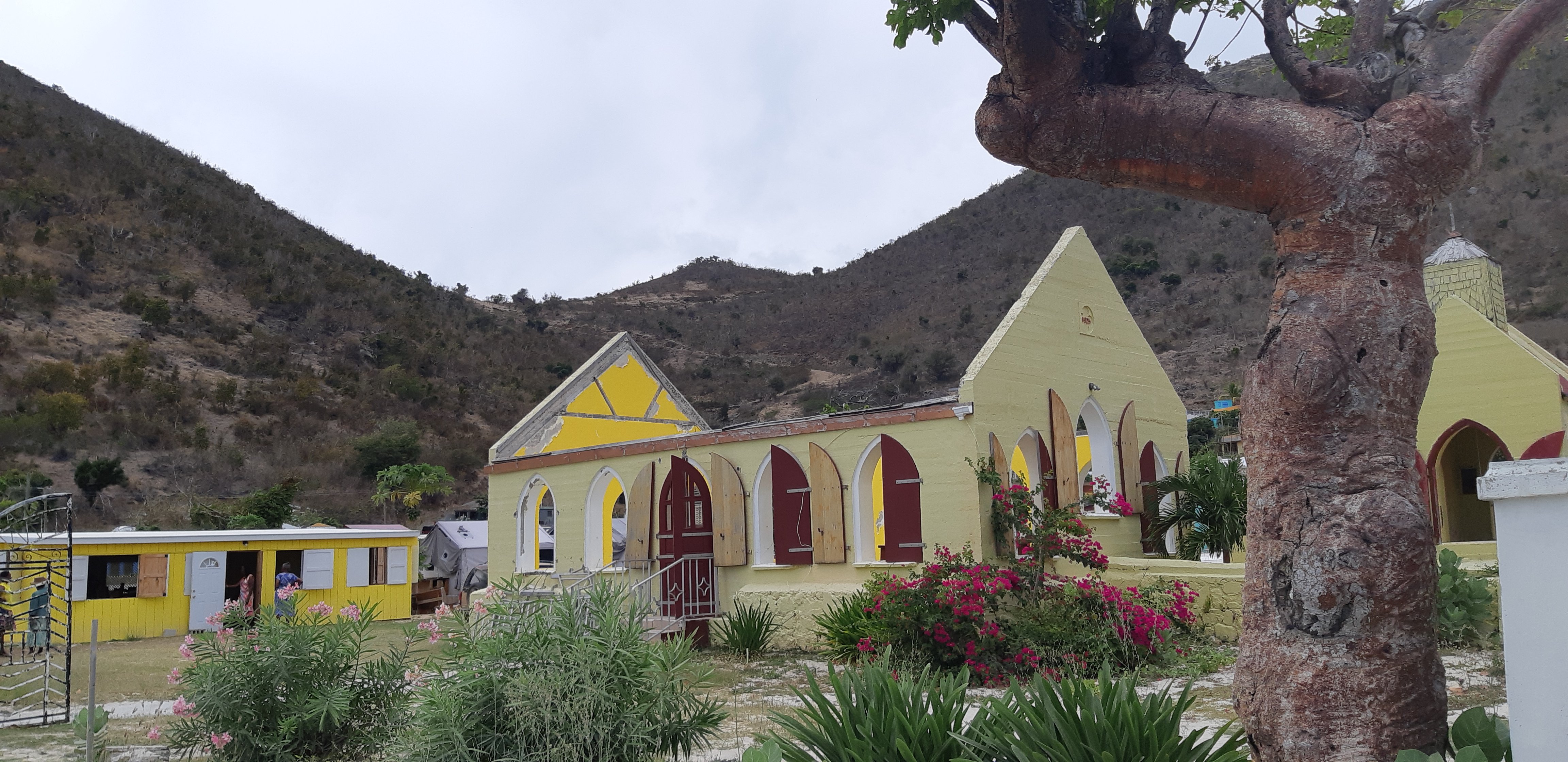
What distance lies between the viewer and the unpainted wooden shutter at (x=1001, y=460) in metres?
12.2

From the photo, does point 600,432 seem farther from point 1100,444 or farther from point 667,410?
point 1100,444

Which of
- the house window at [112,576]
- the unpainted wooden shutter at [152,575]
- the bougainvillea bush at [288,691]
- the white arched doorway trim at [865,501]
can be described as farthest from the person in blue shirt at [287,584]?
the white arched doorway trim at [865,501]

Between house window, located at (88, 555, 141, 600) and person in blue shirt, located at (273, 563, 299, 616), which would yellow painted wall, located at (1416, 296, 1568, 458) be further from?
house window, located at (88, 555, 141, 600)

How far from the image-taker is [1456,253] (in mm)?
18094

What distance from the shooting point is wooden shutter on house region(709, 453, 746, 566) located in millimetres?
14141

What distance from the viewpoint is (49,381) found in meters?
37.2

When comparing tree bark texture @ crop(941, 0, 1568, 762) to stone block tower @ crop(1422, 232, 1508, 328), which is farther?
stone block tower @ crop(1422, 232, 1508, 328)

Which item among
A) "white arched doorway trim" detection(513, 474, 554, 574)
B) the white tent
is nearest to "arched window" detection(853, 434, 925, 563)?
"white arched doorway trim" detection(513, 474, 554, 574)

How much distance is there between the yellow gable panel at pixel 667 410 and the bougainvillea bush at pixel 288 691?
13.3m

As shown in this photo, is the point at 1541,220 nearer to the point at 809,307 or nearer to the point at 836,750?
the point at 809,307

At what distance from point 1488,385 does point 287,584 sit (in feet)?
64.5

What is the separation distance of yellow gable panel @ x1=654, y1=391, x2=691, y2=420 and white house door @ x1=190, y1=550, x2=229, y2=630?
32.3ft

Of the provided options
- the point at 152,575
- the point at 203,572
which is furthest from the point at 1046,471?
the point at 152,575

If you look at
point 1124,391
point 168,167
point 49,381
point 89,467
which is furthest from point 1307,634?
point 168,167
